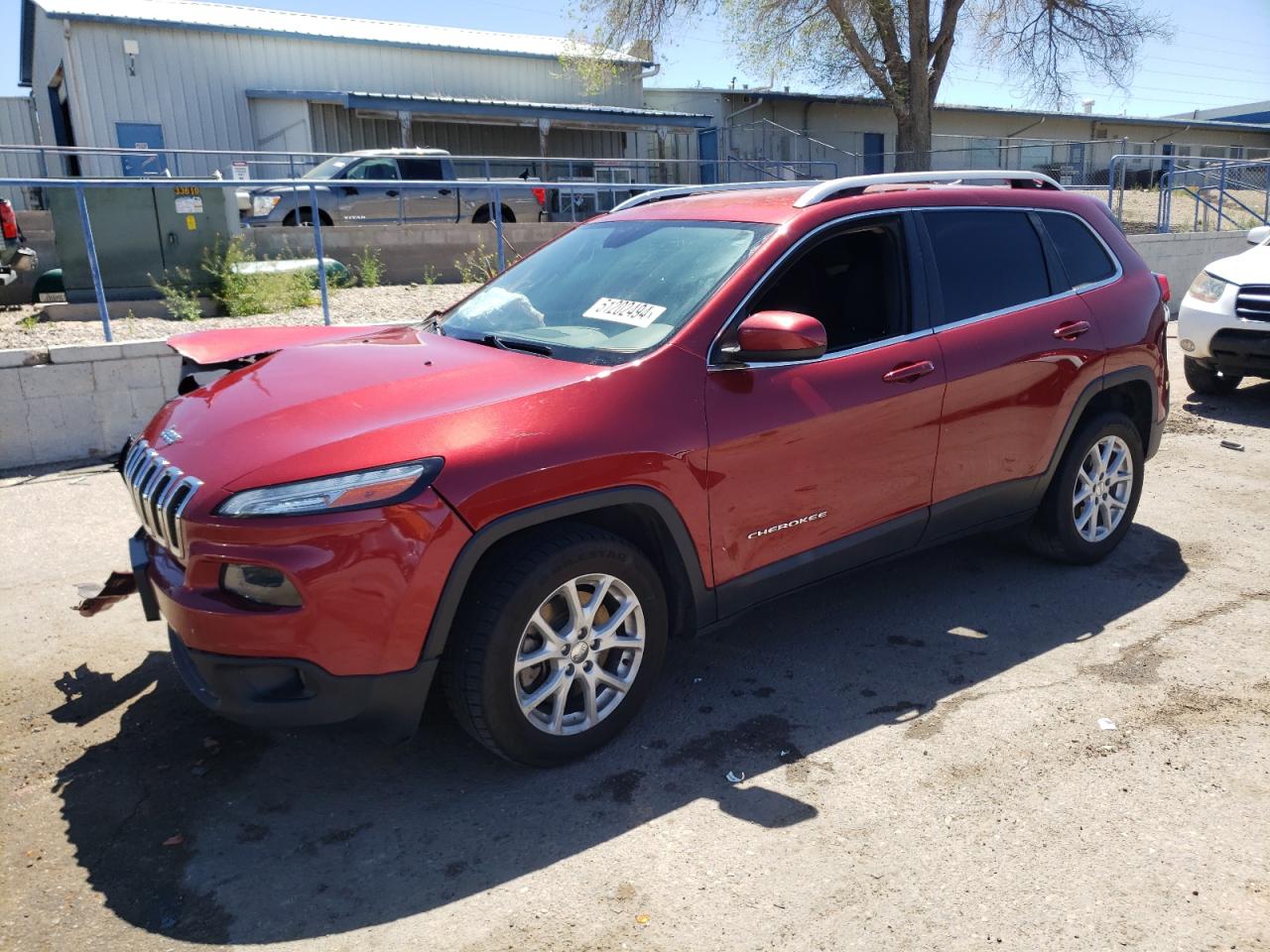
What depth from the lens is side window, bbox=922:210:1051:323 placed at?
423 centimetres

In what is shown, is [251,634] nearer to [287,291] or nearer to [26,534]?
[26,534]

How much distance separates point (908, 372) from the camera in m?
3.95

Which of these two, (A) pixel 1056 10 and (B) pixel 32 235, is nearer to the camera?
(B) pixel 32 235

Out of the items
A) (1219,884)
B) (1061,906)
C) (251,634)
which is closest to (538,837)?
(251,634)

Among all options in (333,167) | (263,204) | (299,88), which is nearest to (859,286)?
(263,204)

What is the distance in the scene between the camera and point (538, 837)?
297 cm

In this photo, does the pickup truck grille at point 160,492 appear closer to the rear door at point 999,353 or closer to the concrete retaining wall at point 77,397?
the rear door at point 999,353

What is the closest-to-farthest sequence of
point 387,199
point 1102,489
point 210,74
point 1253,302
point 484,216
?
point 1102,489 < point 1253,302 < point 387,199 < point 484,216 < point 210,74

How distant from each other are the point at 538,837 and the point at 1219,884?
1.89m

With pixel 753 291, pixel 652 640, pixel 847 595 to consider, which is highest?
pixel 753 291

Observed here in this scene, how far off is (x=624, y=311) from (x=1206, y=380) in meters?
7.52

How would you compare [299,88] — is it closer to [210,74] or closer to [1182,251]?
[210,74]

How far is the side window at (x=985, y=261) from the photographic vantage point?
423 centimetres

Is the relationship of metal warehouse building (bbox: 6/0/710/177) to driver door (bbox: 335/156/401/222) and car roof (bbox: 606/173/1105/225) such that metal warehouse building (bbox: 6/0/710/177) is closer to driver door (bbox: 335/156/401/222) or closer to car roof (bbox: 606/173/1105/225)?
driver door (bbox: 335/156/401/222)
